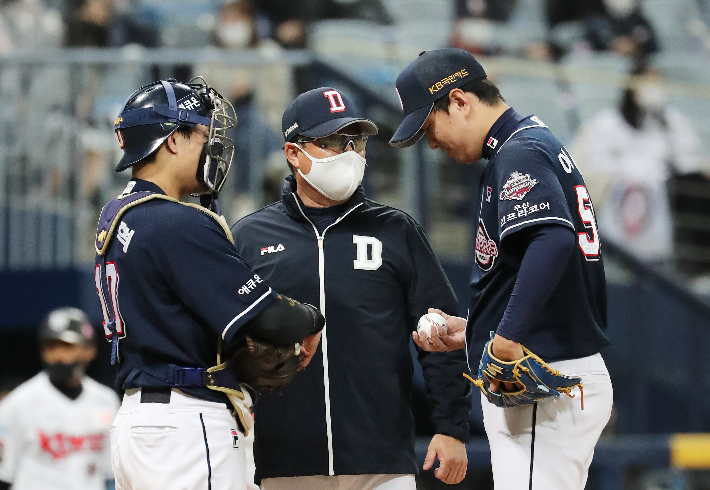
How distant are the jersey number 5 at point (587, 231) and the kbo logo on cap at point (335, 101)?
987 millimetres

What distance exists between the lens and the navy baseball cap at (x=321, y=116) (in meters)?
3.70

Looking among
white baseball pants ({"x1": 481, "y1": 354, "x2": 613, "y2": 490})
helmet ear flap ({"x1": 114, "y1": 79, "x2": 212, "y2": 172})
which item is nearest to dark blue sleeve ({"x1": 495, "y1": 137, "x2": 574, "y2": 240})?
white baseball pants ({"x1": 481, "y1": 354, "x2": 613, "y2": 490})

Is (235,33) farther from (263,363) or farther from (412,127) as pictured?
(263,363)

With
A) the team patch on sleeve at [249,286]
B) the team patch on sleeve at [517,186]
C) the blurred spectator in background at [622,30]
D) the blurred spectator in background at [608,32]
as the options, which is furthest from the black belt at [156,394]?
the blurred spectator in background at [622,30]

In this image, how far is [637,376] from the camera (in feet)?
23.4

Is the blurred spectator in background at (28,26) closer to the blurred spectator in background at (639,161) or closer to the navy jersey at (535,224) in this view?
the blurred spectator in background at (639,161)

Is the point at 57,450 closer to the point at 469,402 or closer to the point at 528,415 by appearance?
the point at 469,402

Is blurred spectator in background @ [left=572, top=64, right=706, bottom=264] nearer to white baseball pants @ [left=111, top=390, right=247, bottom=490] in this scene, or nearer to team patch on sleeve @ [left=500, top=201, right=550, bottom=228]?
team patch on sleeve @ [left=500, top=201, right=550, bottom=228]

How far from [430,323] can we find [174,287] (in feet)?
3.27

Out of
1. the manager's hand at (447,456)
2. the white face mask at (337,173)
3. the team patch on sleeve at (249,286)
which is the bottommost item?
the manager's hand at (447,456)

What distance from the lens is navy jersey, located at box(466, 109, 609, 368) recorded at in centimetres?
310

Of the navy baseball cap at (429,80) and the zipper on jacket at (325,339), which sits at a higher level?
the navy baseball cap at (429,80)

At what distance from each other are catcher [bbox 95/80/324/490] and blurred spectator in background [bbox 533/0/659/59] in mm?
8247

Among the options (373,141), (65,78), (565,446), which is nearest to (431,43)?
(373,141)
